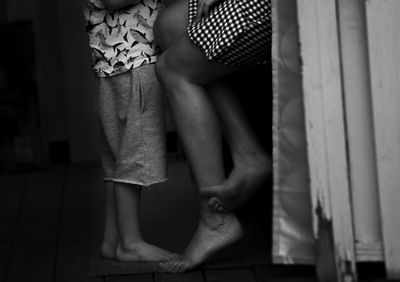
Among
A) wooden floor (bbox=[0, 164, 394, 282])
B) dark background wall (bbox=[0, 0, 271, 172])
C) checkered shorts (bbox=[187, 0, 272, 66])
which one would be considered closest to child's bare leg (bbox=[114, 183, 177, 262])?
wooden floor (bbox=[0, 164, 394, 282])

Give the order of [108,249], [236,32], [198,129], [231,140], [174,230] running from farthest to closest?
[174,230] → [108,249] → [231,140] → [198,129] → [236,32]

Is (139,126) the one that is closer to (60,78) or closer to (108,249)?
(108,249)

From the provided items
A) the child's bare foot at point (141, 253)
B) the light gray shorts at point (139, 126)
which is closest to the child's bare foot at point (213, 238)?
the child's bare foot at point (141, 253)

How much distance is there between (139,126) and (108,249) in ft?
1.53

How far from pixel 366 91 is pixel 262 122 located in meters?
0.85

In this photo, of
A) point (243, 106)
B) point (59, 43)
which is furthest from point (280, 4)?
point (59, 43)

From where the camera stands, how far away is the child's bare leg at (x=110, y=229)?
3979 millimetres

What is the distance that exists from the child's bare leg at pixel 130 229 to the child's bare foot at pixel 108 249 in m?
0.07

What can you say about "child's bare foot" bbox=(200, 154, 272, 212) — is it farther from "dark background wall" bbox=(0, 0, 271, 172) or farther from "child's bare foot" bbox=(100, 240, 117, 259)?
"dark background wall" bbox=(0, 0, 271, 172)

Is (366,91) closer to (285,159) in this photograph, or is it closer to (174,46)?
(285,159)

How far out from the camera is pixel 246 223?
13.6 feet

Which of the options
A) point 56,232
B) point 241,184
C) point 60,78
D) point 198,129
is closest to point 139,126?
point 198,129

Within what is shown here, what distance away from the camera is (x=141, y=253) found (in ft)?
12.7

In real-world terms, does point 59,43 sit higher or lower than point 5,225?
higher
